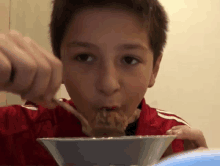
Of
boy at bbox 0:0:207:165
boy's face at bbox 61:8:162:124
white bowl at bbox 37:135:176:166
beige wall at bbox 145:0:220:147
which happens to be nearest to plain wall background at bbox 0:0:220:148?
beige wall at bbox 145:0:220:147

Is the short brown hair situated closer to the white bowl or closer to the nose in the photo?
the nose

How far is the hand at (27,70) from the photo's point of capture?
268mm

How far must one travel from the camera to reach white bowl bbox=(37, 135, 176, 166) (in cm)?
26

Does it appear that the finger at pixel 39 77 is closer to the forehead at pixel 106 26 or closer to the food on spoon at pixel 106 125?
the food on spoon at pixel 106 125

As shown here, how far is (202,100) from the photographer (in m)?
1.47

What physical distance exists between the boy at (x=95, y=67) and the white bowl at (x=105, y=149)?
27 centimetres

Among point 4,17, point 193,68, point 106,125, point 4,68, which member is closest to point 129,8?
point 106,125

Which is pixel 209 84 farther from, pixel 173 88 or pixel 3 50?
pixel 3 50

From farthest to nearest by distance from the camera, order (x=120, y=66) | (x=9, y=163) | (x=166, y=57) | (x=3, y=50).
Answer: (x=166, y=57) → (x=9, y=163) → (x=120, y=66) → (x=3, y=50)

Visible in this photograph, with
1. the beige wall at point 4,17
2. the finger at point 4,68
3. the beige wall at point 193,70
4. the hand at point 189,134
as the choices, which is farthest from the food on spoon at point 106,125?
the beige wall at point 193,70

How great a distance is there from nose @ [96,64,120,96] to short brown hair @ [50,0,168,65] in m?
0.20

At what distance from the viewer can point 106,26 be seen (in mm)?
599

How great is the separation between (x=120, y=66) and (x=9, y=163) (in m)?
0.49

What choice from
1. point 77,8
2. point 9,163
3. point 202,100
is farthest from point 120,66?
point 202,100
